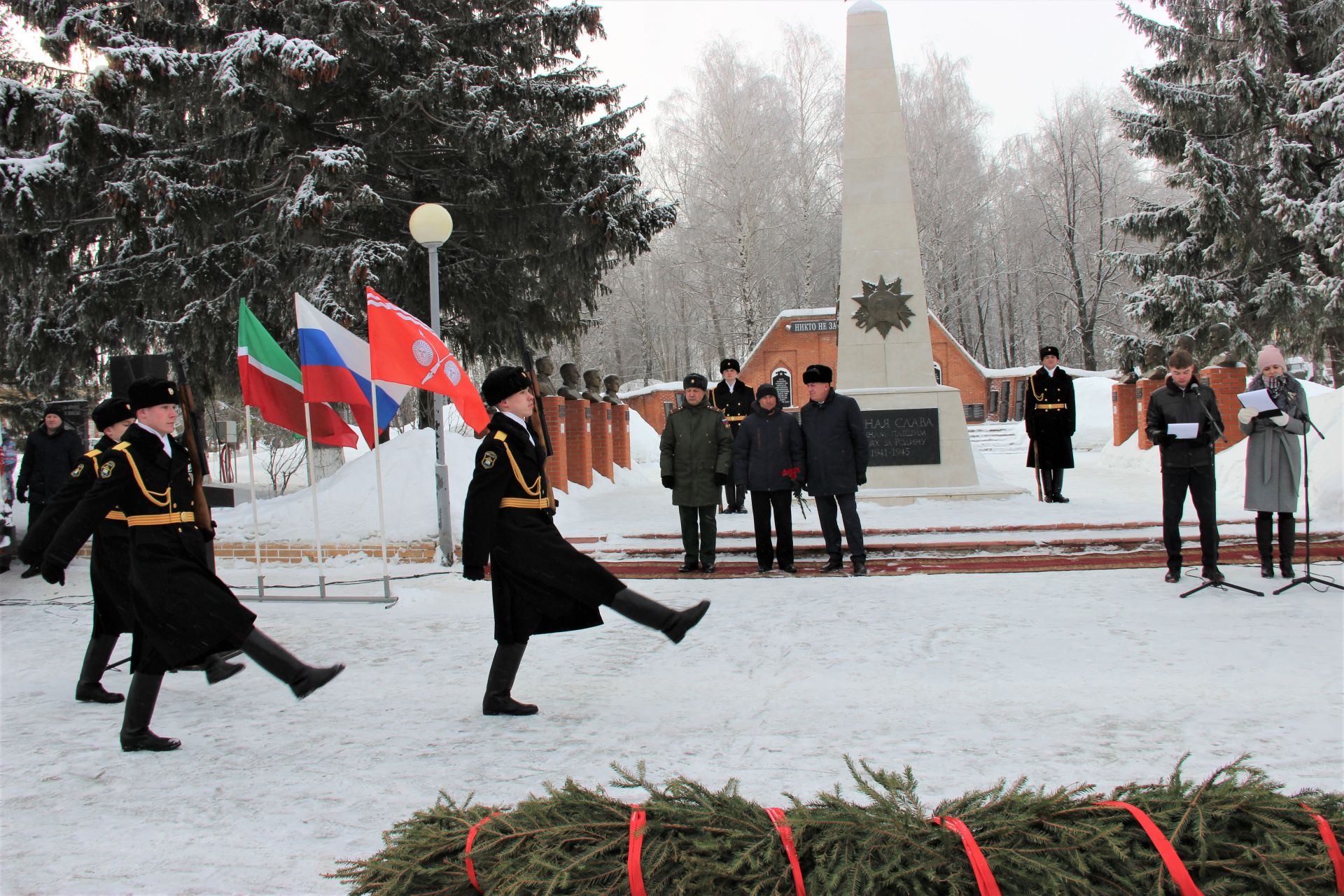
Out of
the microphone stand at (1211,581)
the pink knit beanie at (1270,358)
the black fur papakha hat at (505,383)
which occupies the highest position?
the pink knit beanie at (1270,358)

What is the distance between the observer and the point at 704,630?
Answer: 6.91m

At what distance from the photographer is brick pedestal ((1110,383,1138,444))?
65.4 feet

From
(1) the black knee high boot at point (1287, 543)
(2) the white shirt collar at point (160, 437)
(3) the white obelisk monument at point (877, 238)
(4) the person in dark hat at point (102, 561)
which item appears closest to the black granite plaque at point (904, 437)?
(3) the white obelisk monument at point (877, 238)

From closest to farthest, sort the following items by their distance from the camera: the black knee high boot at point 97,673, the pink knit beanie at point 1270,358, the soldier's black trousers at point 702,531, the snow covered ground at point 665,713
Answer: the snow covered ground at point 665,713, the black knee high boot at point 97,673, the pink knit beanie at point 1270,358, the soldier's black trousers at point 702,531

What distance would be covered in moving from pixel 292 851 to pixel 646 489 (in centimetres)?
1354

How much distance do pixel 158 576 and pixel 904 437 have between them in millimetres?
10177

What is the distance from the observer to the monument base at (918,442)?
509 inches

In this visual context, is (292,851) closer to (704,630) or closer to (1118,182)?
(704,630)

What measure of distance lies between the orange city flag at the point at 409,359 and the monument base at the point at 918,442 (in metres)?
6.27

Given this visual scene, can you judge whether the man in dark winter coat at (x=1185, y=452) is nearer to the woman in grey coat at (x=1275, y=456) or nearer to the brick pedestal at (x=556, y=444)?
the woman in grey coat at (x=1275, y=456)

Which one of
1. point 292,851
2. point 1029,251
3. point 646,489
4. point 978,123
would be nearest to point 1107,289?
point 1029,251

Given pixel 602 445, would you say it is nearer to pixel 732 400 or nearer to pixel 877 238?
pixel 732 400

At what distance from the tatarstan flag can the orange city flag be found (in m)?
0.87

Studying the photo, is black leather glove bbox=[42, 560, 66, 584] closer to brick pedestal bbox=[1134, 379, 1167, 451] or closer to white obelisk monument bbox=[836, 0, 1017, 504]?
white obelisk monument bbox=[836, 0, 1017, 504]
